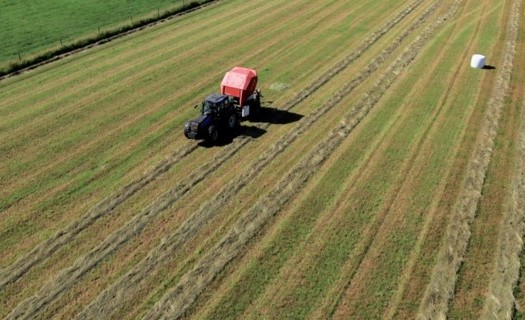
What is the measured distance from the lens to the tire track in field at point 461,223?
15.2m

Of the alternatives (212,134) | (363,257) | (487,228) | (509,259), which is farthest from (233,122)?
(509,259)

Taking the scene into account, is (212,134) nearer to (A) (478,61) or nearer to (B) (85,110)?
(B) (85,110)

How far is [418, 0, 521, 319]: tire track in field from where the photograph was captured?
15211 millimetres

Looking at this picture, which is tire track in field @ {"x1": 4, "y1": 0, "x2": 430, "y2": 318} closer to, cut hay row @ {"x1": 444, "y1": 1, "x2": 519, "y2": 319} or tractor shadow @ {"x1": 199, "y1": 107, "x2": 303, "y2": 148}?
tractor shadow @ {"x1": 199, "y1": 107, "x2": 303, "y2": 148}

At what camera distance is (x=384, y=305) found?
1505 centimetres

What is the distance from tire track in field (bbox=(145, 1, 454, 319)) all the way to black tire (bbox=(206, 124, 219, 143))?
452cm

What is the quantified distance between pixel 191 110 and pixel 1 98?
1230 centimetres

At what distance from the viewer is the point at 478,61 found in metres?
32.5

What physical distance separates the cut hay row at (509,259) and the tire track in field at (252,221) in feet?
26.0

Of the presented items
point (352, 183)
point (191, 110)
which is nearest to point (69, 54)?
point (191, 110)

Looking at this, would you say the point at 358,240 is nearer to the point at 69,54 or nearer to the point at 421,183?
the point at 421,183

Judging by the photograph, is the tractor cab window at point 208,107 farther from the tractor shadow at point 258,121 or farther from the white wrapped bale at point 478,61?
the white wrapped bale at point 478,61

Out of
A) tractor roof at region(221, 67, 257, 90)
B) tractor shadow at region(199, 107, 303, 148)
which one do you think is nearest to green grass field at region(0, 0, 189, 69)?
tractor roof at region(221, 67, 257, 90)

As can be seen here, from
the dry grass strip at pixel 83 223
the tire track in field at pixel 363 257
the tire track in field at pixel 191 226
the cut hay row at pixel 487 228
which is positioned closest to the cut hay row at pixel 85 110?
the dry grass strip at pixel 83 223
